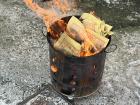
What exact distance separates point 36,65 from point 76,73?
106 cm

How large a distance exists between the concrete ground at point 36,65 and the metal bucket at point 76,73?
7.8 inches

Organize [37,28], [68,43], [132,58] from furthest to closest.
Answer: [37,28], [132,58], [68,43]

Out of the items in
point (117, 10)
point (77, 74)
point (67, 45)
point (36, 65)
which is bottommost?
point (36, 65)

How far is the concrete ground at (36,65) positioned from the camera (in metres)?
4.29

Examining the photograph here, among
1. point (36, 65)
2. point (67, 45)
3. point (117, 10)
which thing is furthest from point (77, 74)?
point (117, 10)

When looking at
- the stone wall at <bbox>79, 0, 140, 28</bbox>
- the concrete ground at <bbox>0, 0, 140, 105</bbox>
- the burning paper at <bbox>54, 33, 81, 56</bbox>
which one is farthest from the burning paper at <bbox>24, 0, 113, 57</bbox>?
the stone wall at <bbox>79, 0, 140, 28</bbox>

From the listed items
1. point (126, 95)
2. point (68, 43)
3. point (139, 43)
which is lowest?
point (126, 95)

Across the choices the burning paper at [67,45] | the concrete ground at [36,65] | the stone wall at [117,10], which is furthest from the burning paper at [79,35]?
the stone wall at [117,10]

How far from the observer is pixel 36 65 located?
15.5 ft

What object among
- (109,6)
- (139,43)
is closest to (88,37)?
(139,43)

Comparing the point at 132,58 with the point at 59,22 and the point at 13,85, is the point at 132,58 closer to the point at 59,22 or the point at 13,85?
the point at 59,22

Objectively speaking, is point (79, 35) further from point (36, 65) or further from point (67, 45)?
point (36, 65)

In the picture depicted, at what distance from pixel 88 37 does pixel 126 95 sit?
3.58ft

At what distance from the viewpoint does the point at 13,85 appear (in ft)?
14.5
